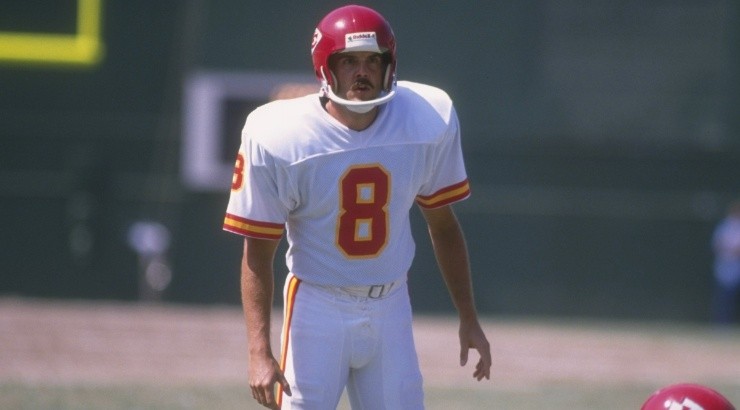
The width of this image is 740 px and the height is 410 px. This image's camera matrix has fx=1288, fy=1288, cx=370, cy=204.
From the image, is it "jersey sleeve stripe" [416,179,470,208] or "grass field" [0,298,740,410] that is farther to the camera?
"grass field" [0,298,740,410]

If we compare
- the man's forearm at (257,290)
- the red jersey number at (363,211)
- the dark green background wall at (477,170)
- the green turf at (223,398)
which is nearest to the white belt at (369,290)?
the red jersey number at (363,211)

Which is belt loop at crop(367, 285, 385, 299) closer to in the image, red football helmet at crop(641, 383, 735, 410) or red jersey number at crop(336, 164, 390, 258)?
red jersey number at crop(336, 164, 390, 258)

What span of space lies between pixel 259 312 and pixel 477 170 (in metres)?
12.0

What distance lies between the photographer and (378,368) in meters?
4.26

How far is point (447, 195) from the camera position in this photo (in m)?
4.44

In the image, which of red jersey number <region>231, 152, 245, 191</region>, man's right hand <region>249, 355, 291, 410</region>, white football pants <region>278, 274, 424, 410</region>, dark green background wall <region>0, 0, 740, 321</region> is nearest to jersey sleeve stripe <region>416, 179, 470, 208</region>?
white football pants <region>278, 274, 424, 410</region>

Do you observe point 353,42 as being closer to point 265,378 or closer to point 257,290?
point 257,290

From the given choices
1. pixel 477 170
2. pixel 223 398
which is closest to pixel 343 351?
pixel 223 398

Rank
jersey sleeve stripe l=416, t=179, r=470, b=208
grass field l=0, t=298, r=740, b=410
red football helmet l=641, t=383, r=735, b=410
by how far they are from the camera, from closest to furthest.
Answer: red football helmet l=641, t=383, r=735, b=410
jersey sleeve stripe l=416, t=179, r=470, b=208
grass field l=0, t=298, r=740, b=410

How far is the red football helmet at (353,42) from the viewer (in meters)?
4.11

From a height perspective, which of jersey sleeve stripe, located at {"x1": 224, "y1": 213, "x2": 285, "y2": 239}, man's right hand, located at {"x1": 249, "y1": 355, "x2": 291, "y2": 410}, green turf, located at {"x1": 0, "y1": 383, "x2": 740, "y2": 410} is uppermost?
jersey sleeve stripe, located at {"x1": 224, "y1": 213, "x2": 285, "y2": 239}

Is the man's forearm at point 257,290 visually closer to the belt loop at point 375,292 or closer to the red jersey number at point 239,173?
the red jersey number at point 239,173

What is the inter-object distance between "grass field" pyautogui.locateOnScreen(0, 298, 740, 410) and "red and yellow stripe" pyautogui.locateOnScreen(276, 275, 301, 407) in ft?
13.3

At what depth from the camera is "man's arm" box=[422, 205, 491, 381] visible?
451 centimetres
